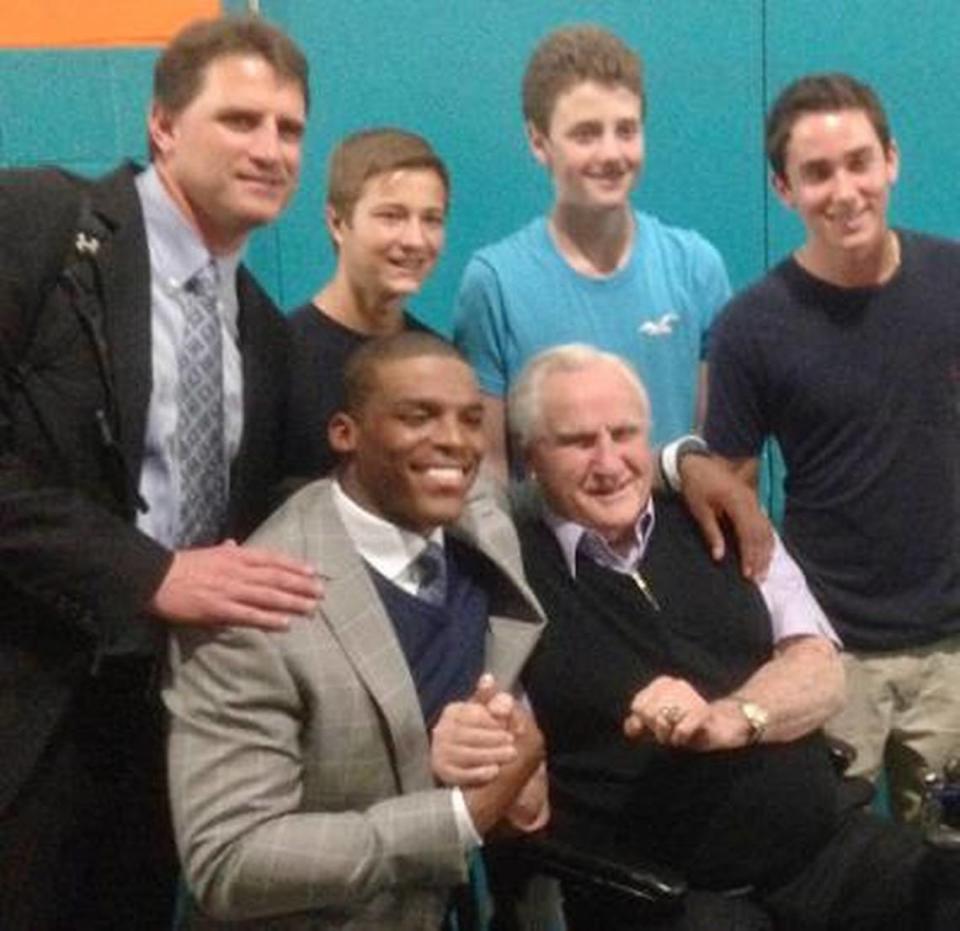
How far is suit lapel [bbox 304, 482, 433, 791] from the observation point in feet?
7.25

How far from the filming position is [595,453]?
256cm

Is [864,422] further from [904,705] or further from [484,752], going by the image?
[484,752]

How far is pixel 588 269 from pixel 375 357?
67 cm

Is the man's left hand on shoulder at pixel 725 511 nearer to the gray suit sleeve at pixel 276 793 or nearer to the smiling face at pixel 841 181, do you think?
the smiling face at pixel 841 181

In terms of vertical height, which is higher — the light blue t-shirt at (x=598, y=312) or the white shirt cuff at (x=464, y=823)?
the light blue t-shirt at (x=598, y=312)

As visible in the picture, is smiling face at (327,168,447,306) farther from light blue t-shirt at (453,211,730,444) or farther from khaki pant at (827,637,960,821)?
khaki pant at (827,637,960,821)

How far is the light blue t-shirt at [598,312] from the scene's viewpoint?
2.91 metres

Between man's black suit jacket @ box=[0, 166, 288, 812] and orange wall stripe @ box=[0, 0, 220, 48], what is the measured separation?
1210mm

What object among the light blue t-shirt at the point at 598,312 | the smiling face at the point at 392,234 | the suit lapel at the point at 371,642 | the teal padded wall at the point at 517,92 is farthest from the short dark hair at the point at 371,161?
the suit lapel at the point at 371,642

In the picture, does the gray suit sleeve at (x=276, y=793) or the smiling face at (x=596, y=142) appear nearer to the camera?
the gray suit sleeve at (x=276, y=793)

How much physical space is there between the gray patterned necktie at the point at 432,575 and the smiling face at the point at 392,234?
1.71 ft

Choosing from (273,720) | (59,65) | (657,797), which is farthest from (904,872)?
(59,65)

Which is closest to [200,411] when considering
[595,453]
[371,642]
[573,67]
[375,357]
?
[375,357]

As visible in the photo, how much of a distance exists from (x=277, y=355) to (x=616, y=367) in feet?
1.60
